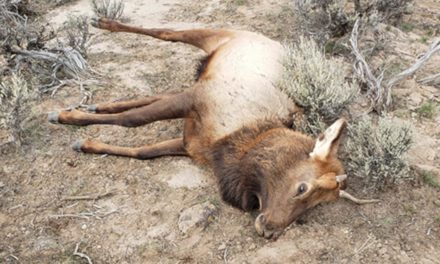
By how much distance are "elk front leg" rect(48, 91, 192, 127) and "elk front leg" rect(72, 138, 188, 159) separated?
25 cm

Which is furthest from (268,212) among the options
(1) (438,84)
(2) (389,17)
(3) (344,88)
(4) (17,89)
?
(2) (389,17)

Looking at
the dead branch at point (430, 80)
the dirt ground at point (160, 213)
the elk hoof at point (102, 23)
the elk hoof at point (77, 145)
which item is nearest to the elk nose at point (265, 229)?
the dirt ground at point (160, 213)

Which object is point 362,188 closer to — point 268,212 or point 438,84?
point 268,212

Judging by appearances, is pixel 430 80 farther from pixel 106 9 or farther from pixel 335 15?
pixel 106 9

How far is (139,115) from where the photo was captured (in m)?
4.75

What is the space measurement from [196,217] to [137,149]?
1010 mm

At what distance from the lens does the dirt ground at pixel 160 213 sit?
12.1 feet

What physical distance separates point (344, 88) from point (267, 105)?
692 mm

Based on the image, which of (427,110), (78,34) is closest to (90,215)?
(78,34)

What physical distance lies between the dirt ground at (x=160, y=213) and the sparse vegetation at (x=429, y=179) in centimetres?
3

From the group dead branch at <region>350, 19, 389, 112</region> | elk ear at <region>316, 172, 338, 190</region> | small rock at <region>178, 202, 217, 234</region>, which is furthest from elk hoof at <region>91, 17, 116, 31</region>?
elk ear at <region>316, 172, 338, 190</region>

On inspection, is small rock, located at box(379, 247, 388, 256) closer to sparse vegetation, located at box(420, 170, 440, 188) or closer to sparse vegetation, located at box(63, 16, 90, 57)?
sparse vegetation, located at box(420, 170, 440, 188)

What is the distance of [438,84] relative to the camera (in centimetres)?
562

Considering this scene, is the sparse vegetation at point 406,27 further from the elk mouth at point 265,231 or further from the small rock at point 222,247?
the small rock at point 222,247
